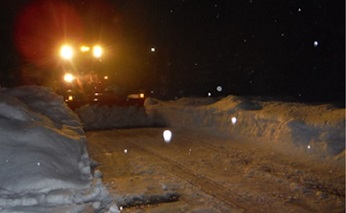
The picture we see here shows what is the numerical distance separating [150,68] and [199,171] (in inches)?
948

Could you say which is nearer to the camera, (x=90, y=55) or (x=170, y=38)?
(x=90, y=55)

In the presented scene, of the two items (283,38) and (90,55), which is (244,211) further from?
(283,38)

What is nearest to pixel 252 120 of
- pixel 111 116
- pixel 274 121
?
pixel 274 121

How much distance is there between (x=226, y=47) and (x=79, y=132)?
68.0 ft

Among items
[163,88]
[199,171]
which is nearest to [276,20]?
[163,88]

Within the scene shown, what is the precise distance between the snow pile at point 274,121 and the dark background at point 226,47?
12.6 meters

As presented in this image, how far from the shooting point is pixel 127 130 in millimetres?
12383

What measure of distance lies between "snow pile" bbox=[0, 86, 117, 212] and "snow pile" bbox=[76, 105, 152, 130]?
5598 millimetres

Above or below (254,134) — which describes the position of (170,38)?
above

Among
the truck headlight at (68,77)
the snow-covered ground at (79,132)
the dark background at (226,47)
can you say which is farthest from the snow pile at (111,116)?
the dark background at (226,47)

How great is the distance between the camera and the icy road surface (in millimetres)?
5070

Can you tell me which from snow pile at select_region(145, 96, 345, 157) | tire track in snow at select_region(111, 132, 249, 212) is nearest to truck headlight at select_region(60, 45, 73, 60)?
→ snow pile at select_region(145, 96, 345, 157)

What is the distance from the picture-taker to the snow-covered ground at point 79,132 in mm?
4906

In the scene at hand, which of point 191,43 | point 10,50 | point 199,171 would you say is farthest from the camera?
point 10,50
